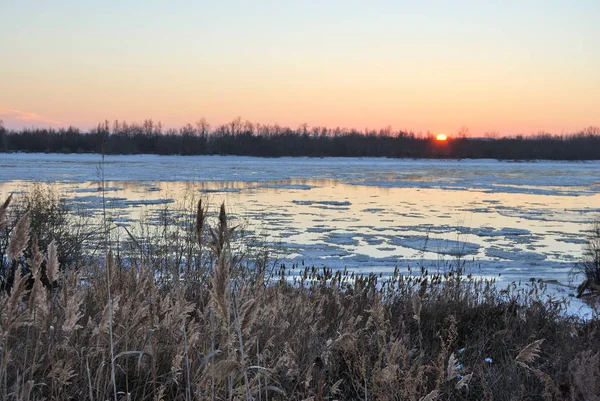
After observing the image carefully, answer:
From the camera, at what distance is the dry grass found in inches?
66.6

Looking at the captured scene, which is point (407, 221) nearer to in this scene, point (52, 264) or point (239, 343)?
point (239, 343)

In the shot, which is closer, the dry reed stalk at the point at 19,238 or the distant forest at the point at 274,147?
the dry reed stalk at the point at 19,238

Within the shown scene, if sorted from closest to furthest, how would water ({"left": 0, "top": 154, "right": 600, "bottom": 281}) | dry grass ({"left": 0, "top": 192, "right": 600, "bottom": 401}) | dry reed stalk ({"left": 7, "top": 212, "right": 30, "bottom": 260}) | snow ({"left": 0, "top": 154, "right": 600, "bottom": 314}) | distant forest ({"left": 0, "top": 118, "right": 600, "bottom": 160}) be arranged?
1. dry reed stalk ({"left": 7, "top": 212, "right": 30, "bottom": 260})
2. dry grass ({"left": 0, "top": 192, "right": 600, "bottom": 401})
3. snow ({"left": 0, "top": 154, "right": 600, "bottom": 314})
4. water ({"left": 0, "top": 154, "right": 600, "bottom": 281})
5. distant forest ({"left": 0, "top": 118, "right": 600, "bottom": 160})

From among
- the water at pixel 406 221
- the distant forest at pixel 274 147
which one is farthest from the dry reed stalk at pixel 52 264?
the distant forest at pixel 274 147

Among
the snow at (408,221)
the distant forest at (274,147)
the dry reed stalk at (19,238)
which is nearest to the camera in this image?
the dry reed stalk at (19,238)

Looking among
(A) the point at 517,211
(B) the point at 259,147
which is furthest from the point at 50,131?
(A) the point at 517,211

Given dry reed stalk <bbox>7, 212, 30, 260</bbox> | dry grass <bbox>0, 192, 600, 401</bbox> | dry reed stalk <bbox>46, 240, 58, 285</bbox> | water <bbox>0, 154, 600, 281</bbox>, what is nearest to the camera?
dry reed stalk <bbox>7, 212, 30, 260</bbox>

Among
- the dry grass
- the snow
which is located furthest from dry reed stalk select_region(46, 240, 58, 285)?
the snow

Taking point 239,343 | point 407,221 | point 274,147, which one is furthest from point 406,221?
point 274,147

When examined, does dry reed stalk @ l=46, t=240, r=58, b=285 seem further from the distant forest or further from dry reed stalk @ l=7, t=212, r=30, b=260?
the distant forest

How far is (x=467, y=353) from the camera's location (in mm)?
4758

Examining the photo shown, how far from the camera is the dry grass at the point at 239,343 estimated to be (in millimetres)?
1691

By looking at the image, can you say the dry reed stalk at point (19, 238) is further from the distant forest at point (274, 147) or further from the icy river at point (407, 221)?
the distant forest at point (274, 147)

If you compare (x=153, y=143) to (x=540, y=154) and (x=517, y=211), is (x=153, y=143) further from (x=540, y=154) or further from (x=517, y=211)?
(x=517, y=211)
